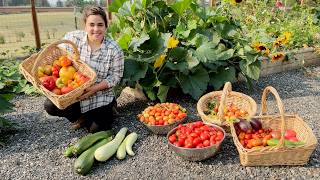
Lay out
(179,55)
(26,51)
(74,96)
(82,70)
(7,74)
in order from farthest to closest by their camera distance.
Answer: (26,51) → (179,55) → (7,74) → (82,70) → (74,96)

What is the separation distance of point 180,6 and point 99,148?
2.10 m

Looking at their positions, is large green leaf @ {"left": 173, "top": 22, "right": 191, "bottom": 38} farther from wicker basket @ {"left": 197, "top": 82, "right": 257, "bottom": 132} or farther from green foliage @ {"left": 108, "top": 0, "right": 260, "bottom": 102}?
wicker basket @ {"left": 197, "top": 82, "right": 257, "bottom": 132}

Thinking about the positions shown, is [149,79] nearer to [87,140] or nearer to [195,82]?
[195,82]

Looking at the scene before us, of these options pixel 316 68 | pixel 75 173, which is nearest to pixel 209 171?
pixel 75 173

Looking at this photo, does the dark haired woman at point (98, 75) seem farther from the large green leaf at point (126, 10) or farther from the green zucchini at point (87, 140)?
the large green leaf at point (126, 10)

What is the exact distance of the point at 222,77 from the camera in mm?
4680

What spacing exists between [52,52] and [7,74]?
71 centimetres

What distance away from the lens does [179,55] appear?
4.41 m

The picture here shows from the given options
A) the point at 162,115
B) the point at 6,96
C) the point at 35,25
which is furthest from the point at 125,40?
the point at 35,25

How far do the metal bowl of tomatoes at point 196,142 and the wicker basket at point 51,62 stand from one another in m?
0.92

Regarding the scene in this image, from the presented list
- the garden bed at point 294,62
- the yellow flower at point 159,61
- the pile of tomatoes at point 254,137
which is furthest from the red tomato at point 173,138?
the garden bed at point 294,62

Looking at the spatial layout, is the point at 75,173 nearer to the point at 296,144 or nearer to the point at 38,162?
the point at 38,162

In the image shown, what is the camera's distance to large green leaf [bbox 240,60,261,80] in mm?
4613

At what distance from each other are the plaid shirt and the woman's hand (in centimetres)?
9
